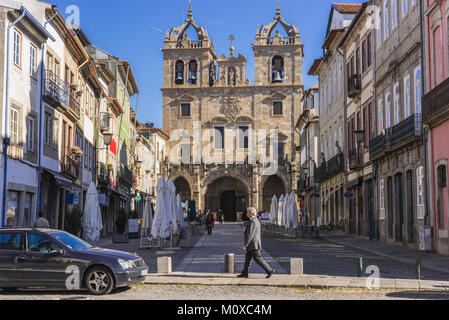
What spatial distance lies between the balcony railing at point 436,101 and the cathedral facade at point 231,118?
45.7m

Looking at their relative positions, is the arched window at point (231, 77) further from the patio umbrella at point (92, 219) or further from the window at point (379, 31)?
the patio umbrella at point (92, 219)

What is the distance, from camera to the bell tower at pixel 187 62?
69.1 m

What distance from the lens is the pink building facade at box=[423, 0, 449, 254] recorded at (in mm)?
19625

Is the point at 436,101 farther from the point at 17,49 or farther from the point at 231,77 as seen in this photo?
the point at 231,77

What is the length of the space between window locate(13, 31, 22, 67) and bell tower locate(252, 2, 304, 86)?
48242 mm

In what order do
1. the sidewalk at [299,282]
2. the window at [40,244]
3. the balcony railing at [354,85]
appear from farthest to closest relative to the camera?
the balcony railing at [354,85], the sidewalk at [299,282], the window at [40,244]

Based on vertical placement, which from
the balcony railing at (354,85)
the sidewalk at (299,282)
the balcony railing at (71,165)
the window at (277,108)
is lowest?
the sidewalk at (299,282)

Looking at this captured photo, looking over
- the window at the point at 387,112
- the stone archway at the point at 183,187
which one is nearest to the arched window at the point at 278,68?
the stone archway at the point at 183,187

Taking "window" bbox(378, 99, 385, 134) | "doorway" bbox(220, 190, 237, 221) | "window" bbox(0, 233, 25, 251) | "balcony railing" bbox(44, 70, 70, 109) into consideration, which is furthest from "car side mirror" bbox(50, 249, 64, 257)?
"doorway" bbox(220, 190, 237, 221)

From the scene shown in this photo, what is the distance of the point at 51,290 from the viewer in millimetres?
11438

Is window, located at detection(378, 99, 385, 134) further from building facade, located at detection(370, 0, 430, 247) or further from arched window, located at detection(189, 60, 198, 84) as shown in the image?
arched window, located at detection(189, 60, 198, 84)
